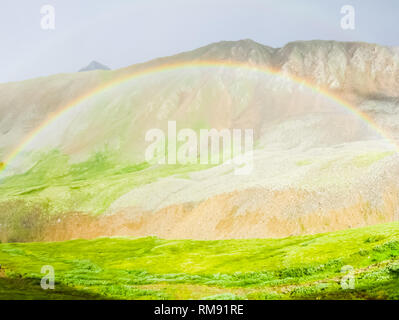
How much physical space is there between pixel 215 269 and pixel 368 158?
3142 inches

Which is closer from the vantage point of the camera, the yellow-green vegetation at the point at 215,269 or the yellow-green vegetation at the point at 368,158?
the yellow-green vegetation at the point at 215,269

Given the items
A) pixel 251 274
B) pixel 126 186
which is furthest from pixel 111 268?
pixel 126 186

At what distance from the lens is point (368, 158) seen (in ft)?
397

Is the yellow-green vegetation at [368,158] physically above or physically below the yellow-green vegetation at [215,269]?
above

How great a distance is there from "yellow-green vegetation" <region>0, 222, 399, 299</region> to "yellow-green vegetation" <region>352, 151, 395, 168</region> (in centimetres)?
4650

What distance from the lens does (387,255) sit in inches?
1704

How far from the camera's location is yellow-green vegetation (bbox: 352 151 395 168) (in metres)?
117

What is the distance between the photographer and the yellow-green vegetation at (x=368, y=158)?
4594 inches

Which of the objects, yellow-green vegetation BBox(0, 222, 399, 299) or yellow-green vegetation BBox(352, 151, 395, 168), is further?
yellow-green vegetation BBox(352, 151, 395, 168)

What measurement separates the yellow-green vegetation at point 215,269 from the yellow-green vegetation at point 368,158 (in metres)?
46.5

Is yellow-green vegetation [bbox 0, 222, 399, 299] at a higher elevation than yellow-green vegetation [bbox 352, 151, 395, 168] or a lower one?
lower

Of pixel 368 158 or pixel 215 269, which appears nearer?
pixel 215 269
